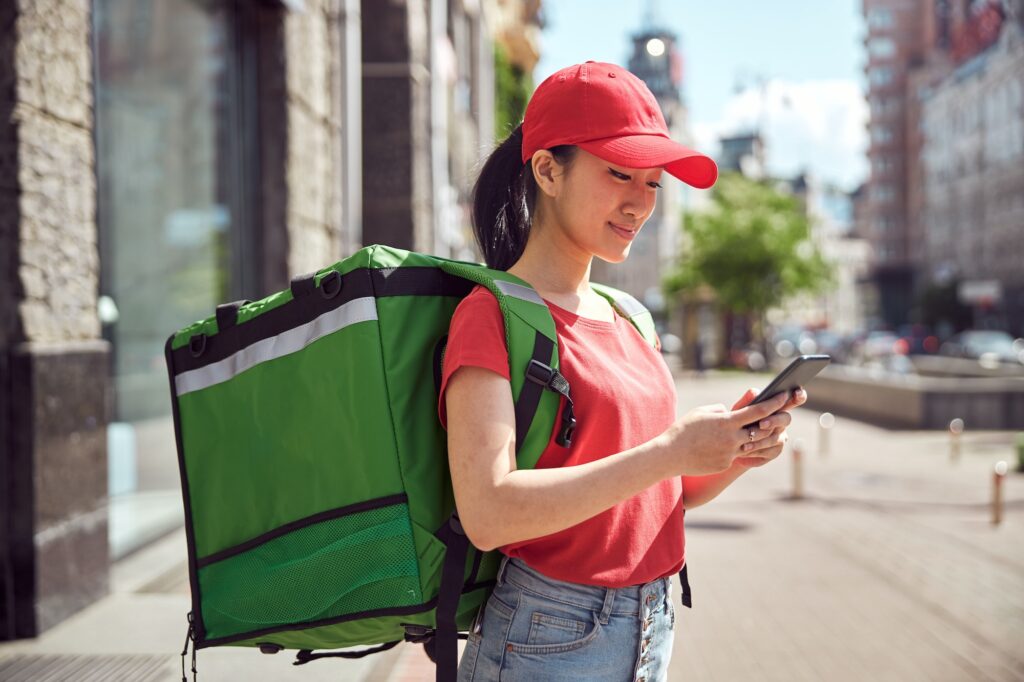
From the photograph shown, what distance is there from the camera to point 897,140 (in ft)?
317

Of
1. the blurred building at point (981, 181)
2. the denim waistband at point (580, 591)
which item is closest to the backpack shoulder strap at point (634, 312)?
the denim waistband at point (580, 591)

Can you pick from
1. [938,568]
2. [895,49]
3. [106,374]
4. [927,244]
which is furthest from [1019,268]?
[106,374]

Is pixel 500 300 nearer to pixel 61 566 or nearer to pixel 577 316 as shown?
pixel 577 316

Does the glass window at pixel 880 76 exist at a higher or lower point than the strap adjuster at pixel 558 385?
higher

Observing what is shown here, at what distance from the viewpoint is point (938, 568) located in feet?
24.3

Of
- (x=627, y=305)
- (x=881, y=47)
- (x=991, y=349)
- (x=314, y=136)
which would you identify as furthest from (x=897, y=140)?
(x=627, y=305)

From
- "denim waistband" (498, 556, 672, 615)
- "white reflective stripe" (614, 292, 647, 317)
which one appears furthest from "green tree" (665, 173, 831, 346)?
"denim waistband" (498, 556, 672, 615)

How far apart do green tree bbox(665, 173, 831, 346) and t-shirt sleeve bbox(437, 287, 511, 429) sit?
151 feet

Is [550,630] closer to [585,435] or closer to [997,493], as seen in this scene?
[585,435]

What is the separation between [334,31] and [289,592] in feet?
27.3

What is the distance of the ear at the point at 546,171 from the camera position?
1935mm

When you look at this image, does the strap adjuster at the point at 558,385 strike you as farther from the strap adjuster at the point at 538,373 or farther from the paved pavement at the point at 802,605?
the paved pavement at the point at 802,605

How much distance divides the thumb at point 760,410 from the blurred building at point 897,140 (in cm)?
9103

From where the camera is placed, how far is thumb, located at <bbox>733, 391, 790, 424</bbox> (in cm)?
166
